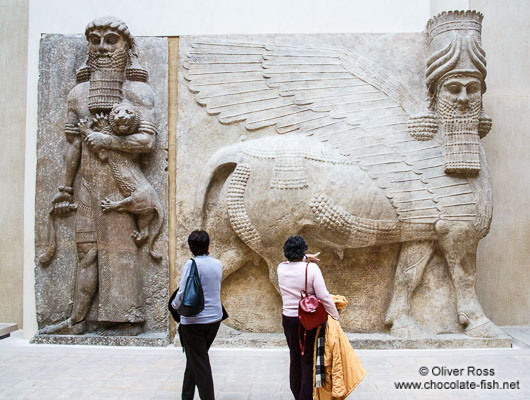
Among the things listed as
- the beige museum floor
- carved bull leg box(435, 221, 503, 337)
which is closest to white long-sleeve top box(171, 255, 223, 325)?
the beige museum floor

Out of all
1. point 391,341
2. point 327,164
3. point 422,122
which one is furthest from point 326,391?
point 422,122

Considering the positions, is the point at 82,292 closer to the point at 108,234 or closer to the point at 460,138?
the point at 108,234

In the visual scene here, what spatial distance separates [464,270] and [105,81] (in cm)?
353

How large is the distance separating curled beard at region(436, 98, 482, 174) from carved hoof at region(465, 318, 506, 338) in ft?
4.20

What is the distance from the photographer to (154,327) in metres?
4.88

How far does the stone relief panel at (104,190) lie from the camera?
4805mm

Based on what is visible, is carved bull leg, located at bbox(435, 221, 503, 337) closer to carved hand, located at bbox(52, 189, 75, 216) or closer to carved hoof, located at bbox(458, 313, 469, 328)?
carved hoof, located at bbox(458, 313, 469, 328)

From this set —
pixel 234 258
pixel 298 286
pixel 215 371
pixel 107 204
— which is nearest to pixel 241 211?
pixel 234 258

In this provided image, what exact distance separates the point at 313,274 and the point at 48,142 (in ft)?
10.6

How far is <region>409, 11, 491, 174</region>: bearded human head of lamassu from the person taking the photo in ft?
15.1

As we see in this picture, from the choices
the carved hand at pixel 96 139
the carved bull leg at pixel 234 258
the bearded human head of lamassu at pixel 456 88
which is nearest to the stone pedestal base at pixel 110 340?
the carved bull leg at pixel 234 258

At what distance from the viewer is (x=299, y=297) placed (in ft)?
9.68

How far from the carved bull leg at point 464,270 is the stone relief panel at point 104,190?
244cm

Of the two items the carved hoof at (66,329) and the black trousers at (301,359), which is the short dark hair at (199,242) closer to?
the black trousers at (301,359)
